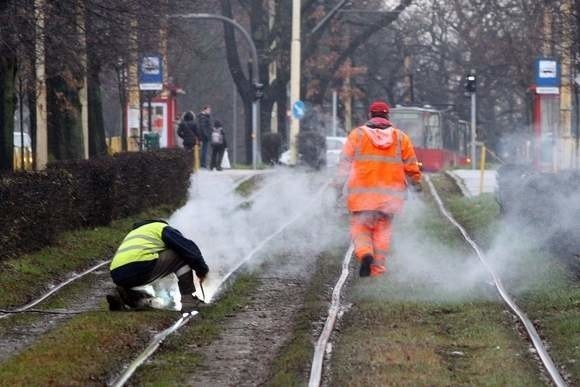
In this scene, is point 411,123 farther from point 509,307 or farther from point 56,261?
point 509,307

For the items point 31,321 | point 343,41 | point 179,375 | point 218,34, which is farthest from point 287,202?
point 218,34

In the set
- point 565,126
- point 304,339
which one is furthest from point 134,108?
point 304,339

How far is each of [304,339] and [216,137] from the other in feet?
115

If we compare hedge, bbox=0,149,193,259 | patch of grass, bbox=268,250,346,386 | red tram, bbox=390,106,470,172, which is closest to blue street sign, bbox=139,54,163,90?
hedge, bbox=0,149,193,259

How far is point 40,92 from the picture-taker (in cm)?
2722

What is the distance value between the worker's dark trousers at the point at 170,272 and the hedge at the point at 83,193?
4.34 meters

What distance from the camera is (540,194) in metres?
20.8

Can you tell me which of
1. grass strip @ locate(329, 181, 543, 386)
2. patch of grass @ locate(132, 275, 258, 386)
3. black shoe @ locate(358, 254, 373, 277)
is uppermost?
black shoe @ locate(358, 254, 373, 277)

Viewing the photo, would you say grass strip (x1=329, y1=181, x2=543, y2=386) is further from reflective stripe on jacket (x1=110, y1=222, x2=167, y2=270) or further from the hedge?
the hedge

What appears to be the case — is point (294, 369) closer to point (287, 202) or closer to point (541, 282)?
point (541, 282)

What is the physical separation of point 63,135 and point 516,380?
21420mm

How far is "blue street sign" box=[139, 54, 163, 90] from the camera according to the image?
111 feet

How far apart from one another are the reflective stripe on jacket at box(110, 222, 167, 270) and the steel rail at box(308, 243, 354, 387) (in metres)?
1.75

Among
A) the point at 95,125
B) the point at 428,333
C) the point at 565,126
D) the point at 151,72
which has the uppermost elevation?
the point at 151,72
